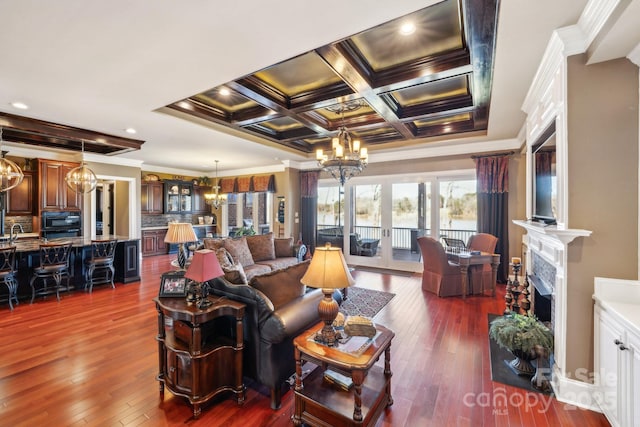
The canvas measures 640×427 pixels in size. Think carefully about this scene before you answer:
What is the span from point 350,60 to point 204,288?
2413 millimetres

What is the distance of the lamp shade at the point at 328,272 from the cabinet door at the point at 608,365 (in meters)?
1.73

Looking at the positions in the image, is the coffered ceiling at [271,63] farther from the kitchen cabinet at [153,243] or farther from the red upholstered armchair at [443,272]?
the kitchen cabinet at [153,243]

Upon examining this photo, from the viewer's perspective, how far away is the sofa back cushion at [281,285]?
2.24 m

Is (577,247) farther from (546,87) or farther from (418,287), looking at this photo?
(418,287)

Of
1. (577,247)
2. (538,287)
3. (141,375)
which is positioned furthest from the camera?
(538,287)

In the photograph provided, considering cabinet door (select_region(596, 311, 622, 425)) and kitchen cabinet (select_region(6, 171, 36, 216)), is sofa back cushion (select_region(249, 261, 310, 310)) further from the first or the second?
kitchen cabinet (select_region(6, 171, 36, 216))

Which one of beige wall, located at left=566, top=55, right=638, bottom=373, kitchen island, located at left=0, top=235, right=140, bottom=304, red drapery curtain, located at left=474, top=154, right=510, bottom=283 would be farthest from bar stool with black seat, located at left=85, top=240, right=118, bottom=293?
red drapery curtain, located at left=474, top=154, right=510, bottom=283

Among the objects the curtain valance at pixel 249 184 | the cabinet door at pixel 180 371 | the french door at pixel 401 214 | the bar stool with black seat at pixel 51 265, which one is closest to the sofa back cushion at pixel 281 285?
the cabinet door at pixel 180 371

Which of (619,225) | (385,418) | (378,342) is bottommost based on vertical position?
(385,418)

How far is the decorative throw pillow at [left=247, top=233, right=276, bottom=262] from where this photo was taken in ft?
17.3

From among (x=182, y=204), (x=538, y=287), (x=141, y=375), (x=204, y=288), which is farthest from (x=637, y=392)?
(x=182, y=204)

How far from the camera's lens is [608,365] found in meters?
1.89

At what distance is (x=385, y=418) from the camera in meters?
1.97

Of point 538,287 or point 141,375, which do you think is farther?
point 538,287
